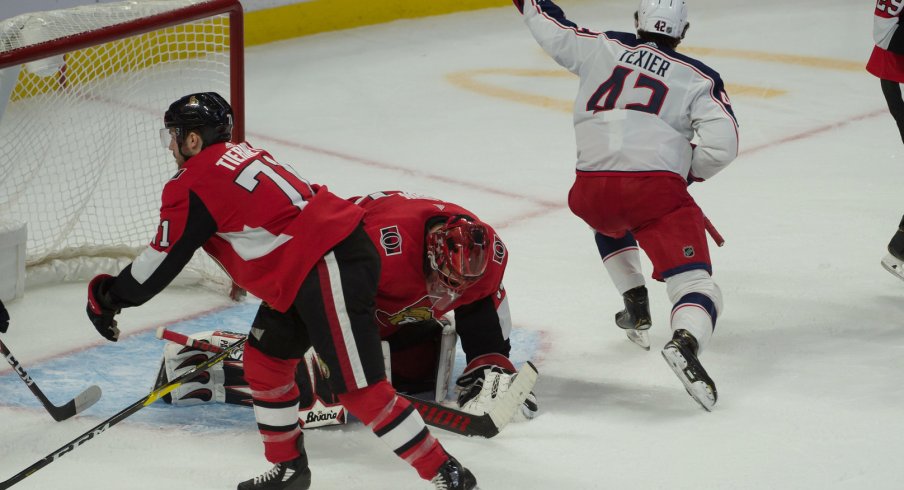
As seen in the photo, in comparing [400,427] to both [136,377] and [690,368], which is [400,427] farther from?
[136,377]

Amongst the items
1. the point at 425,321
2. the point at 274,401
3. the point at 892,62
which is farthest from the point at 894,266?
the point at 274,401

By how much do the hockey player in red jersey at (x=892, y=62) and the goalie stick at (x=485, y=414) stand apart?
1.64 meters

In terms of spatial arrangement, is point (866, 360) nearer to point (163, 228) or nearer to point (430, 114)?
point (163, 228)

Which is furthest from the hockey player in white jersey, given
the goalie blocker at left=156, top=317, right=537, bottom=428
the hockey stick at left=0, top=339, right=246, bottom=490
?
the hockey stick at left=0, top=339, right=246, bottom=490

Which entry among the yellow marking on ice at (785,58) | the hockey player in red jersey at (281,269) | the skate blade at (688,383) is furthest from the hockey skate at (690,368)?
the yellow marking on ice at (785,58)

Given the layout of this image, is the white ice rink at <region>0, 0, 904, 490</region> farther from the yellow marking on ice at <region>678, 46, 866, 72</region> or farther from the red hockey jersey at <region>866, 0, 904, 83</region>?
the red hockey jersey at <region>866, 0, 904, 83</region>

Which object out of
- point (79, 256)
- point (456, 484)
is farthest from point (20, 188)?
point (456, 484)

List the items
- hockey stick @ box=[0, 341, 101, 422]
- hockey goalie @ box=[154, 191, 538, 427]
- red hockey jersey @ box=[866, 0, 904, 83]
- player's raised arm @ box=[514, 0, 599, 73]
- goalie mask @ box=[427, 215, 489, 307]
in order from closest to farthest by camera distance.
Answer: goalie mask @ box=[427, 215, 489, 307]
hockey goalie @ box=[154, 191, 538, 427]
hockey stick @ box=[0, 341, 101, 422]
player's raised arm @ box=[514, 0, 599, 73]
red hockey jersey @ box=[866, 0, 904, 83]

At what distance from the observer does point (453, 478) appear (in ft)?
7.91

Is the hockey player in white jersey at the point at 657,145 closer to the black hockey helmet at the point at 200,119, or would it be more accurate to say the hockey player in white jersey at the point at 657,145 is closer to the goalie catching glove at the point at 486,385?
the goalie catching glove at the point at 486,385

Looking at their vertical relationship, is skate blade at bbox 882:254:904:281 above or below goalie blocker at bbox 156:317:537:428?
below

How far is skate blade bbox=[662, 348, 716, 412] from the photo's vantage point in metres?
2.88

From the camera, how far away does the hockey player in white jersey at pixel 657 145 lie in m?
3.10

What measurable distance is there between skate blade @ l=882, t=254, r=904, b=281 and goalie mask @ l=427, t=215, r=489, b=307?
5.64ft
